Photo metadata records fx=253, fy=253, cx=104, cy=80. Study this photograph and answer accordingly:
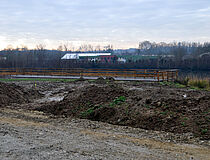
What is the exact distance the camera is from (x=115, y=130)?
8.40 meters

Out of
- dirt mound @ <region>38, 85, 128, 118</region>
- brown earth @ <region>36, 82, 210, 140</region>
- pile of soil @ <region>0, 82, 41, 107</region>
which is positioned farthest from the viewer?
pile of soil @ <region>0, 82, 41, 107</region>

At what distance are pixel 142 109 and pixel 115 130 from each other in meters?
2.09

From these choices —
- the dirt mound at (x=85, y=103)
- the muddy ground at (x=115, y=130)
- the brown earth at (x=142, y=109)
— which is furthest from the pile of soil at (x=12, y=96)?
the dirt mound at (x=85, y=103)

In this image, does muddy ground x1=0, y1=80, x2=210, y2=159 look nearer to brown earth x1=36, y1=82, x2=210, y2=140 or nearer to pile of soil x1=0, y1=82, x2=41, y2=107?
brown earth x1=36, y1=82, x2=210, y2=140

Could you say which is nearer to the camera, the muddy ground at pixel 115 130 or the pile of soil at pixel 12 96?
the muddy ground at pixel 115 130

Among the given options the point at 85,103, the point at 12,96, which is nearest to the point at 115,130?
the point at 85,103

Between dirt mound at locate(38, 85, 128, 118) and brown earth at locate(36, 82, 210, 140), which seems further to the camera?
dirt mound at locate(38, 85, 128, 118)

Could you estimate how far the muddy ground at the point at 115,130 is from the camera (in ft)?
19.3

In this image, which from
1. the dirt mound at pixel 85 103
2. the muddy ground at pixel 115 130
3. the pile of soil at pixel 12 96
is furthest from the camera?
the pile of soil at pixel 12 96

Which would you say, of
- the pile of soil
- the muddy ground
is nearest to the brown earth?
the muddy ground

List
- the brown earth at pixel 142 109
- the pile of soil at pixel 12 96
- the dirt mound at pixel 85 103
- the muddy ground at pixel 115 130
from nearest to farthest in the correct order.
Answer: the muddy ground at pixel 115 130
the brown earth at pixel 142 109
the dirt mound at pixel 85 103
the pile of soil at pixel 12 96

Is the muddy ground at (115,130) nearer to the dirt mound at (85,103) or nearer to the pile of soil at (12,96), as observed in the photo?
the dirt mound at (85,103)

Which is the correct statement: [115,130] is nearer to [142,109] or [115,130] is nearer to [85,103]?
[142,109]

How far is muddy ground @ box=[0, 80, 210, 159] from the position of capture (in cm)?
587
